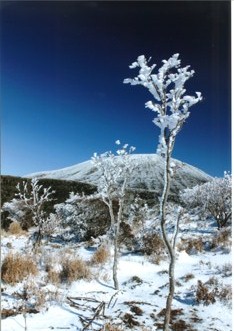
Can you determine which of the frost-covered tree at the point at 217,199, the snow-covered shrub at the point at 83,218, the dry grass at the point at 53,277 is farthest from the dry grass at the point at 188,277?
the frost-covered tree at the point at 217,199

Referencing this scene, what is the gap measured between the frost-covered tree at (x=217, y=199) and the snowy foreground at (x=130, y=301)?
14.9 feet

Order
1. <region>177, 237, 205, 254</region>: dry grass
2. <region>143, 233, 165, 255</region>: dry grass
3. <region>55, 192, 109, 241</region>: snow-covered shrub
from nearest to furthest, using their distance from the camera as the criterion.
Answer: <region>143, 233, 165, 255</region>: dry grass < <region>177, 237, 205, 254</region>: dry grass < <region>55, 192, 109, 241</region>: snow-covered shrub

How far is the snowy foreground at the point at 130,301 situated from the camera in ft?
15.0

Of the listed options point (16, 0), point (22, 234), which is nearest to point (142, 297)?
point (16, 0)

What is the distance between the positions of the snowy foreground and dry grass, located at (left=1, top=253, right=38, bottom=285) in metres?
0.16

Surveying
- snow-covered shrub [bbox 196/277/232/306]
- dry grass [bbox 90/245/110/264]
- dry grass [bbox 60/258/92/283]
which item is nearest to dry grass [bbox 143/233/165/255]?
dry grass [bbox 90/245/110/264]

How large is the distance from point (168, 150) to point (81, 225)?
7.47 m

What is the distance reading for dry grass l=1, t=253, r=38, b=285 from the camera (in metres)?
5.70

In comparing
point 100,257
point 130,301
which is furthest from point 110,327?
point 100,257

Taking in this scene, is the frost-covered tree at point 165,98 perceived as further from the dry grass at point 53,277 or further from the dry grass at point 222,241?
the dry grass at point 222,241

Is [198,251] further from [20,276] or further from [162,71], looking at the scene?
[162,71]

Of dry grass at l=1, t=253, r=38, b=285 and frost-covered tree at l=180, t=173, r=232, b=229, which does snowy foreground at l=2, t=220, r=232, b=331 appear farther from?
frost-covered tree at l=180, t=173, r=232, b=229

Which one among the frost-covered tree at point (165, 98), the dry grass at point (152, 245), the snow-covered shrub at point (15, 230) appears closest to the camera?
the frost-covered tree at point (165, 98)

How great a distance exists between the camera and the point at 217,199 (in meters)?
12.6
